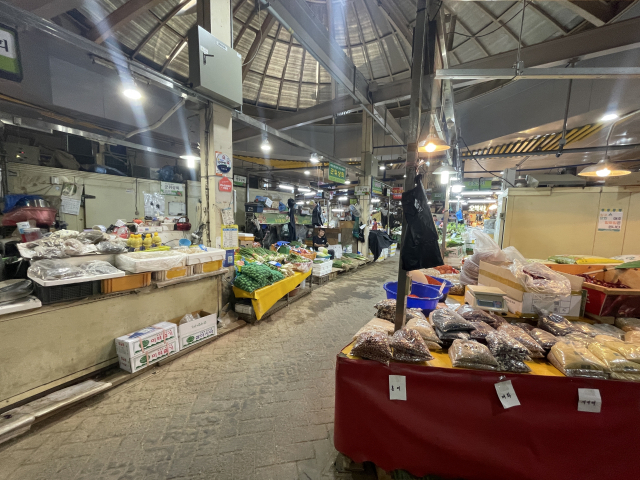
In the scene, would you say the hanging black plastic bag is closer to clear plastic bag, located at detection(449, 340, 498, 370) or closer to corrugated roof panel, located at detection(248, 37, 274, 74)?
clear plastic bag, located at detection(449, 340, 498, 370)

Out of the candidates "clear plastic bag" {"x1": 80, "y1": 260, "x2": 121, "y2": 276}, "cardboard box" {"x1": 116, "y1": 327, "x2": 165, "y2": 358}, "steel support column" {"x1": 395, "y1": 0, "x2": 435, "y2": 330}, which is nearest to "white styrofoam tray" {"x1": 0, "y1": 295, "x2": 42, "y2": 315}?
"clear plastic bag" {"x1": 80, "y1": 260, "x2": 121, "y2": 276}

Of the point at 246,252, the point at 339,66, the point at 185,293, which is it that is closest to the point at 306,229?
the point at 246,252

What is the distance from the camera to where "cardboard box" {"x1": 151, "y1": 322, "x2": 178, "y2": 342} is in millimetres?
3199

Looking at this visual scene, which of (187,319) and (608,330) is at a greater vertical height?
(608,330)

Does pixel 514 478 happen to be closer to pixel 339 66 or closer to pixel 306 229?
pixel 339 66

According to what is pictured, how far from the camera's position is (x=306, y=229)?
39.1 feet

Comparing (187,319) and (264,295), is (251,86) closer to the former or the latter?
(264,295)

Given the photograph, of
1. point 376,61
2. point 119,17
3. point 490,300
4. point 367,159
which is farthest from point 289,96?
point 490,300

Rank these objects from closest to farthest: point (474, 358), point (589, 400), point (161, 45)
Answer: point (589, 400) → point (474, 358) → point (161, 45)

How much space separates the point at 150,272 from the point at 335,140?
10.2m

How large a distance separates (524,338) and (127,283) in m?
4.07

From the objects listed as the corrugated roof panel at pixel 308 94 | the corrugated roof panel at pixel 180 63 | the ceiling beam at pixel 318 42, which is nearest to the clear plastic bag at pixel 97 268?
the ceiling beam at pixel 318 42

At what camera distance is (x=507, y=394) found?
5.36ft

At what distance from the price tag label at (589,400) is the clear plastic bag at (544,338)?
32 cm
